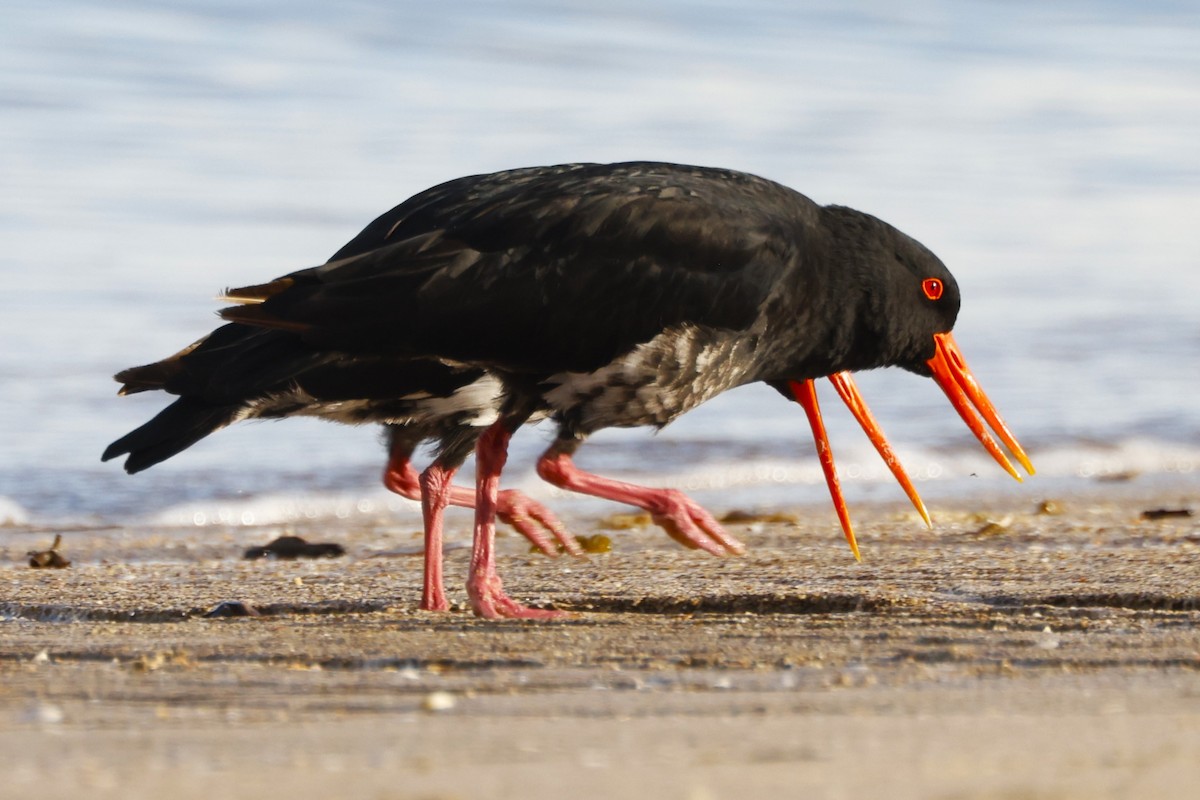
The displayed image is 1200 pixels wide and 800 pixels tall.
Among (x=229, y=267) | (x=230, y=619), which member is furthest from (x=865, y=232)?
(x=229, y=267)

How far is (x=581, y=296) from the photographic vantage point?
4926mm

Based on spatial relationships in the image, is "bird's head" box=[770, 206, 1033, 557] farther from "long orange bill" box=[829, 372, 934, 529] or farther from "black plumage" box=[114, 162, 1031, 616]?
"black plumage" box=[114, 162, 1031, 616]

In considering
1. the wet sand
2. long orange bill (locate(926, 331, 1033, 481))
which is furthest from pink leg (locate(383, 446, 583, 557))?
long orange bill (locate(926, 331, 1033, 481))

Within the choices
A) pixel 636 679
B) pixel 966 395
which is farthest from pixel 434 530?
pixel 966 395

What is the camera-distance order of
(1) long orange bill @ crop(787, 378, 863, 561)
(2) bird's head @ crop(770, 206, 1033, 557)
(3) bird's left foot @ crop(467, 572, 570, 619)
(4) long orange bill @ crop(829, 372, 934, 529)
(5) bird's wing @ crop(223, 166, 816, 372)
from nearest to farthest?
(3) bird's left foot @ crop(467, 572, 570, 619), (5) bird's wing @ crop(223, 166, 816, 372), (2) bird's head @ crop(770, 206, 1033, 557), (1) long orange bill @ crop(787, 378, 863, 561), (4) long orange bill @ crop(829, 372, 934, 529)

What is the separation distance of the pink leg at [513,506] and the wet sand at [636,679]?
104mm

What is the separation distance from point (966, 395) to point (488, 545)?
1938mm

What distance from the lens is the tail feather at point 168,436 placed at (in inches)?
192

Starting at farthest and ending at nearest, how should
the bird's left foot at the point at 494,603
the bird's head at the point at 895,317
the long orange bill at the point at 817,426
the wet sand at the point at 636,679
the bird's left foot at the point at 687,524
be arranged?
the long orange bill at the point at 817,426, the bird's head at the point at 895,317, the bird's left foot at the point at 687,524, the bird's left foot at the point at 494,603, the wet sand at the point at 636,679

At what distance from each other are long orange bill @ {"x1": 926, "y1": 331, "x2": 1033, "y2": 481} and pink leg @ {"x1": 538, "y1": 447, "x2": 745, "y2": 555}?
3.26 ft

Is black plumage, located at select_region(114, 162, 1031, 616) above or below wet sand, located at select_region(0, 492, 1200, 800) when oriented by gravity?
above

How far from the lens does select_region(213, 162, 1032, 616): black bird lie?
16.0 ft

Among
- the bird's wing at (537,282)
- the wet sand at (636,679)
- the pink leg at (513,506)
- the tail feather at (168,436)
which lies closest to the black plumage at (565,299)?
the bird's wing at (537,282)

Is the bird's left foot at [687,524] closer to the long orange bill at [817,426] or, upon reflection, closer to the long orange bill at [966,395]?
the long orange bill at [817,426]
